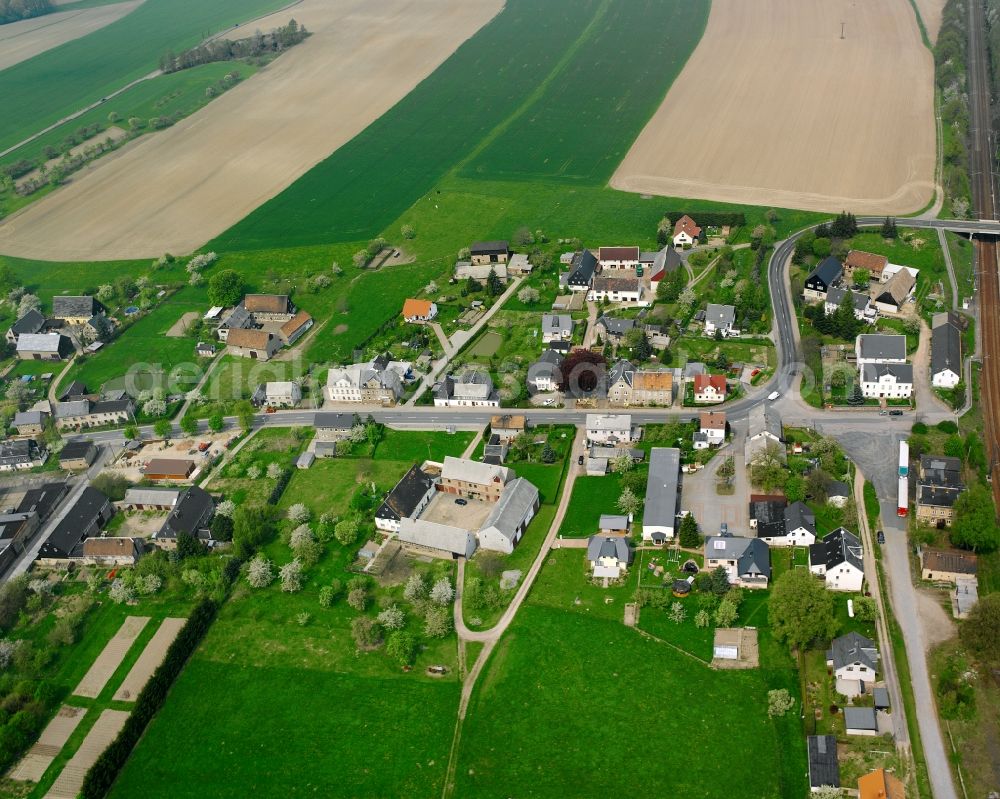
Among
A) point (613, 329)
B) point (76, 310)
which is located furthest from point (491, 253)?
point (76, 310)

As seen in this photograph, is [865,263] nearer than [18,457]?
No

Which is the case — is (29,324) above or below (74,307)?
below

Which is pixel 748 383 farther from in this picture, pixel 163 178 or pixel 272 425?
pixel 163 178

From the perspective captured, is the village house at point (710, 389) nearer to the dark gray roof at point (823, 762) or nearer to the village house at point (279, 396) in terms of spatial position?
the dark gray roof at point (823, 762)

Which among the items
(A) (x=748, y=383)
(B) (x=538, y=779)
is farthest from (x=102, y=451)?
(A) (x=748, y=383)

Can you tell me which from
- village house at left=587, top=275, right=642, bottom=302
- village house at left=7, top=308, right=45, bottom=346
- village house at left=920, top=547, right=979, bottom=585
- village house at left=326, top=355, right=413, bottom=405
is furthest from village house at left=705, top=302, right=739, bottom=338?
village house at left=7, top=308, right=45, bottom=346

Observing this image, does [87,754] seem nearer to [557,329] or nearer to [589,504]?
[589,504]
